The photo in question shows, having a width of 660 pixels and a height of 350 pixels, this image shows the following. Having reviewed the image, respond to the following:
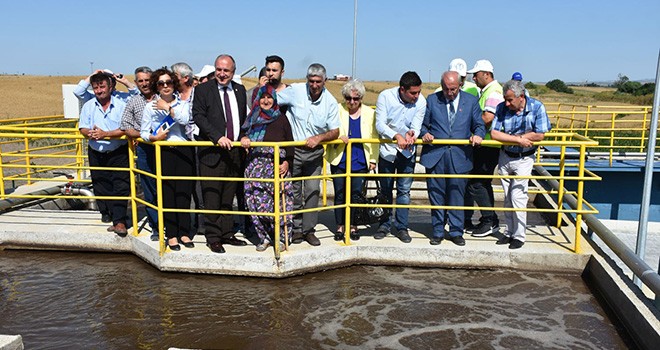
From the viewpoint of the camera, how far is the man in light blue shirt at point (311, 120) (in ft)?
18.6

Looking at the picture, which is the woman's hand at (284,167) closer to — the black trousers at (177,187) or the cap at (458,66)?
the black trousers at (177,187)

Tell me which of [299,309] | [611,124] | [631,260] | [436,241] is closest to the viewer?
[631,260]

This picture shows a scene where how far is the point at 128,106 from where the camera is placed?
6.06 meters

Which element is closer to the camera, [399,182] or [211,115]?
[211,115]

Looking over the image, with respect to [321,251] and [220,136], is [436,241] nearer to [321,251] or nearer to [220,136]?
[321,251]

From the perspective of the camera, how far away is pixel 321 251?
233 inches

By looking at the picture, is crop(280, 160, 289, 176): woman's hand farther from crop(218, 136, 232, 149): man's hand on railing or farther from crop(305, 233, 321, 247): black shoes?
crop(305, 233, 321, 247): black shoes

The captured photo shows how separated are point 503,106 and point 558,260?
170 centimetres

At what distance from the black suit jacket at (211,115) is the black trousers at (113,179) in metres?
1.36

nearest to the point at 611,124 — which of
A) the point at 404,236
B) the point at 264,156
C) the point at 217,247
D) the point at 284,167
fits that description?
the point at 404,236

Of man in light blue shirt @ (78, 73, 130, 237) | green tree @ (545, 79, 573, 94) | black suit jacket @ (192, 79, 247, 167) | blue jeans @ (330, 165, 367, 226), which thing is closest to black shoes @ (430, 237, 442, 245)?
blue jeans @ (330, 165, 367, 226)

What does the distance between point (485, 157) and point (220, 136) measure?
2.91m

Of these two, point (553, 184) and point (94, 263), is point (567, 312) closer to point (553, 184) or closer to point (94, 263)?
point (553, 184)

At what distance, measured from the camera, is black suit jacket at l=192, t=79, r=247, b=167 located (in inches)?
218
